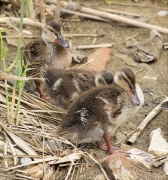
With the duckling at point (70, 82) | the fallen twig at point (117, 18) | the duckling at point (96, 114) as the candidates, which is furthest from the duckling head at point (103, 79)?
the fallen twig at point (117, 18)

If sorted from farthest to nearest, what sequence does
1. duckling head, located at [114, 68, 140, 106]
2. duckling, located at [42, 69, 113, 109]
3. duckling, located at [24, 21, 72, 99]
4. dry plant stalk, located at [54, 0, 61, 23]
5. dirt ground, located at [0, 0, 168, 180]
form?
dry plant stalk, located at [54, 0, 61, 23]
duckling, located at [24, 21, 72, 99]
duckling, located at [42, 69, 113, 109]
duckling head, located at [114, 68, 140, 106]
dirt ground, located at [0, 0, 168, 180]

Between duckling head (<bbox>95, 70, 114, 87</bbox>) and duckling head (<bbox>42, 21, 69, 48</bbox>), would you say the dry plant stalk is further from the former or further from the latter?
duckling head (<bbox>95, 70, 114, 87</bbox>)

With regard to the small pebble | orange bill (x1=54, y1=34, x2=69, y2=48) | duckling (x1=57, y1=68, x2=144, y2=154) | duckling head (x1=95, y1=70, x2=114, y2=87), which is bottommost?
duckling (x1=57, y1=68, x2=144, y2=154)

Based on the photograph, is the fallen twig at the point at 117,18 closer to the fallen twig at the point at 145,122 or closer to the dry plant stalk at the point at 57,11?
the dry plant stalk at the point at 57,11

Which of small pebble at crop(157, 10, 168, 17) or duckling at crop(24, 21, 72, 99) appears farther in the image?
small pebble at crop(157, 10, 168, 17)

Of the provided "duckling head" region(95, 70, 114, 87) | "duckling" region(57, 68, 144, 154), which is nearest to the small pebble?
"duckling head" region(95, 70, 114, 87)

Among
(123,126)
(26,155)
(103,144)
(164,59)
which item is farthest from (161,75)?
(26,155)

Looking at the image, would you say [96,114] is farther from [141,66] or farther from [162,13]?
[162,13]

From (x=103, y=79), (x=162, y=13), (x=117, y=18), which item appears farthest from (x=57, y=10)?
(x=103, y=79)
